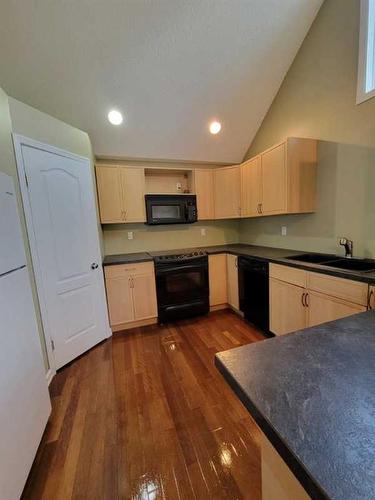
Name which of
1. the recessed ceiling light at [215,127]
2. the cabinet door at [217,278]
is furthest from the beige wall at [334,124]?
the cabinet door at [217,278]

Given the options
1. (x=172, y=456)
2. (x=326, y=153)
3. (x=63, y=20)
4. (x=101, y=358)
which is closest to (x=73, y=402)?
(x=101, y=358)

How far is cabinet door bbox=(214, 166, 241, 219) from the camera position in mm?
3553

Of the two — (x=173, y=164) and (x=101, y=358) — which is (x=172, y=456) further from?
(x=173, y=164)

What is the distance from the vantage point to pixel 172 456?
4.48ft

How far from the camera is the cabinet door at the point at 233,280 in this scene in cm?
319

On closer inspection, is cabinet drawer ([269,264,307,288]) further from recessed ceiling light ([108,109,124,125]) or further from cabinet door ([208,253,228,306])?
recessed ceiling light ([108,109,124,125])

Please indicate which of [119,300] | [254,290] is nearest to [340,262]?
[254,290]

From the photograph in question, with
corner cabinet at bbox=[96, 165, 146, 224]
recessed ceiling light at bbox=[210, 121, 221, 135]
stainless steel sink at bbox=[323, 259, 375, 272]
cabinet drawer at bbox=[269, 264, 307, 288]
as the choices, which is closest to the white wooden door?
corner cabinet at bbox=[96, 165, 146, 224]

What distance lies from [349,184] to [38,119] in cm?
299

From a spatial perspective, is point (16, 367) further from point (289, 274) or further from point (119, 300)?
point (289, 274)

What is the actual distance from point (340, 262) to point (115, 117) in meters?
A: 2.98

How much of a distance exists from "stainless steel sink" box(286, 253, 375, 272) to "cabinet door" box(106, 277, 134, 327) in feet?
6.71

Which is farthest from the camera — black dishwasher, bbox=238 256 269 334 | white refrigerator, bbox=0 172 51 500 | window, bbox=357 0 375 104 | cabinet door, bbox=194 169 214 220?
cabinet door, bbox=194 169 214 220

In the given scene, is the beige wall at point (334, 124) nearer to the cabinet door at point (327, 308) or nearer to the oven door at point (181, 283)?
the cabinet door at point (327, 308)
